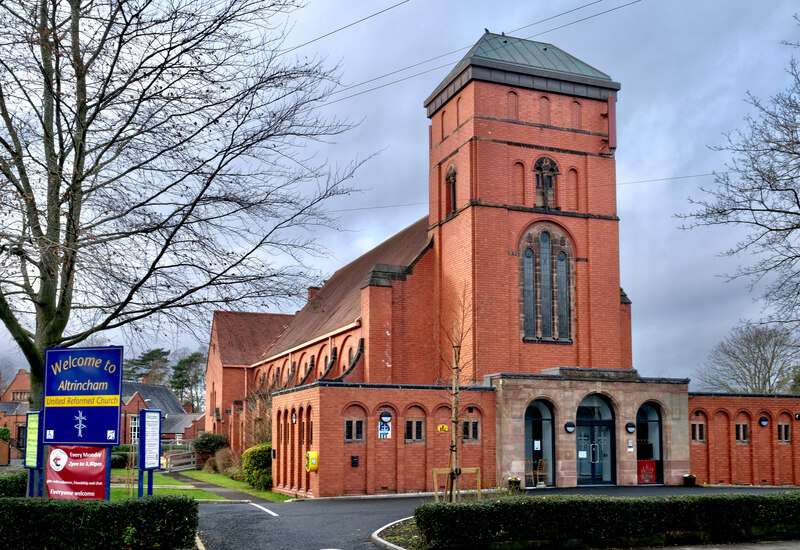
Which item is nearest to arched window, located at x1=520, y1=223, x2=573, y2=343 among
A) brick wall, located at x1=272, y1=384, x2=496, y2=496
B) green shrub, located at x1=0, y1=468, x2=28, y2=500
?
brick wall, located at x1=272, y1=384, x2=496, y2=496

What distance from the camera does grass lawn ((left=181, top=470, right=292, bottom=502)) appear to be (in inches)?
1231

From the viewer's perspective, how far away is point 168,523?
45.6 ft

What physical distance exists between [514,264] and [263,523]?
Answer: 1862cm

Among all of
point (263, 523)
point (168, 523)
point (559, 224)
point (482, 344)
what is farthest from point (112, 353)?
point (559, 224)

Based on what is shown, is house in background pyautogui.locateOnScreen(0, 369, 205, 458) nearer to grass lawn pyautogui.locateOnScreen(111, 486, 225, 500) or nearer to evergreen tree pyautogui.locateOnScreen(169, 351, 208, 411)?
evergreen tree pyautogui.locateOnScreen(169, 351, 208, 411)

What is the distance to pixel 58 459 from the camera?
14.6 metres

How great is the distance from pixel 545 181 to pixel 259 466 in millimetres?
17247

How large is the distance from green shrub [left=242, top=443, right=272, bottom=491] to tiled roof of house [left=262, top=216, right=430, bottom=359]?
6295 millimetres

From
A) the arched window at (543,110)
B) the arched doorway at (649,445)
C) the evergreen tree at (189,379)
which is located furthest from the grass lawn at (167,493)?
the evergreen tree at (189,379)

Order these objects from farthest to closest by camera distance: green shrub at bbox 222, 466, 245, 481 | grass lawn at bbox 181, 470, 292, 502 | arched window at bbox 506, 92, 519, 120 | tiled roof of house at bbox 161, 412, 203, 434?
tiled roof of house at bbox 161, 412, 203, 434
green shrub at bbox 222, 466, 245, 481
arched window at bbox 506, 92, 519, 120
grass lawn at bbox 181, 470, 292, 502

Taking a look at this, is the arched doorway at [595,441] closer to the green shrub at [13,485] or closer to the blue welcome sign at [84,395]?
the green shrub at [13,485]

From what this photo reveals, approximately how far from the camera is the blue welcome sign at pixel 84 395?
46.5 feet

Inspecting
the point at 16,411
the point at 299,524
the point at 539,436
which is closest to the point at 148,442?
the point at 299,524

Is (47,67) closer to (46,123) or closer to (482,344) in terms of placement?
(46,123)
